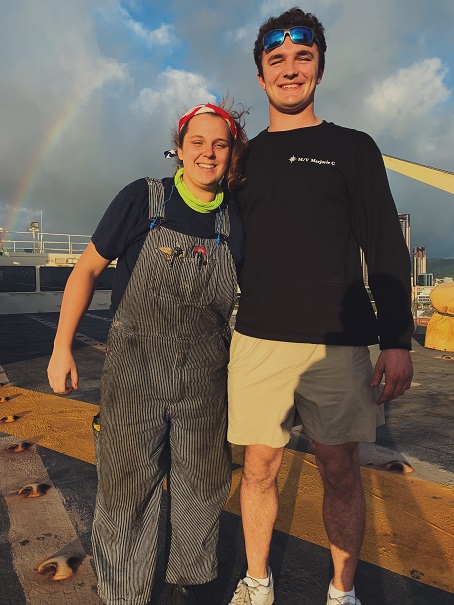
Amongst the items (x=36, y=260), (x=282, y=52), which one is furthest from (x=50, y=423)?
(x=36, y=260)

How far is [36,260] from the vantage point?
69.2ft

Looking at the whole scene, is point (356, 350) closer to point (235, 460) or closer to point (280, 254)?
point (280, 254)

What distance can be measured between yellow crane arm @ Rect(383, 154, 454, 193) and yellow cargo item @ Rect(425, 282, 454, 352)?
52.3 ft

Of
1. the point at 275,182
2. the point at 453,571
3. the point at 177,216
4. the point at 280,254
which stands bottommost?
the point at 453,571

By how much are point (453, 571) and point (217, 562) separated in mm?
1072

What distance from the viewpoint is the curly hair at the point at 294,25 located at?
6.91ft

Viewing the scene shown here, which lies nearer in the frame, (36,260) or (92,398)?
(92,398)

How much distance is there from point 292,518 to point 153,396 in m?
1.27

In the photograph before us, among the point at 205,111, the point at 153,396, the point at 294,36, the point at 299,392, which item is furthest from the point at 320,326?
the point at 294,36

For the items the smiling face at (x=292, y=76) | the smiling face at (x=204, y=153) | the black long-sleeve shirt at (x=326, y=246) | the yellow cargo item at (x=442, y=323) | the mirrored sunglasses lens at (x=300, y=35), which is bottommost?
the yellow cargo item at (x=442, y=323)

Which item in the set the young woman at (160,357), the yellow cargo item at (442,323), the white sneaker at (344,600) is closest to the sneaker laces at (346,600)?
the white sneaker at (344,600)

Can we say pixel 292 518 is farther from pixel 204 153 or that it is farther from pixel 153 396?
pixel 204 153

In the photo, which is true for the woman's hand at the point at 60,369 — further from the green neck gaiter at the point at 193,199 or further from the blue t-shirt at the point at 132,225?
the green neck gaiter at the point at 193,199

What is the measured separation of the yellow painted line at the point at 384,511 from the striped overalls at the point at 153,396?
84cm
